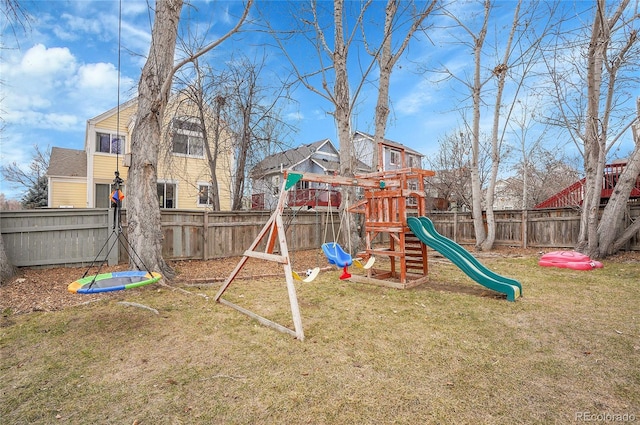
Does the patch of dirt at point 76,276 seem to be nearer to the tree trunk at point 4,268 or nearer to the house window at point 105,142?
the tree trunk at point 4,268

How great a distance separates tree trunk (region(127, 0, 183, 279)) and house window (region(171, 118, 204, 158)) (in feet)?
16.9

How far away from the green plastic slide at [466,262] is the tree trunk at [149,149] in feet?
16.0

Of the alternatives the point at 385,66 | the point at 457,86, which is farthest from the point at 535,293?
the point at 457,86

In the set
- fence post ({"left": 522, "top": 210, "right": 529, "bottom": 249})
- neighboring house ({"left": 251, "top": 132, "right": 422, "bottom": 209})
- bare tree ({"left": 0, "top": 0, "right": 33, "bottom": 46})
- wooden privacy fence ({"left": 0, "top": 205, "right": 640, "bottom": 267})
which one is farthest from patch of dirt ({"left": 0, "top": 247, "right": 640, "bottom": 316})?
neighboring house ({"left": 251, "top": 132, "right": 422, "bottom": 209})

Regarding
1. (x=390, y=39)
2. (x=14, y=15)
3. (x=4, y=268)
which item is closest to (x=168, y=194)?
(x=4, y=268)

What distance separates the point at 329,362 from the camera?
2.84 m

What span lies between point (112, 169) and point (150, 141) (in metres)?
10.3

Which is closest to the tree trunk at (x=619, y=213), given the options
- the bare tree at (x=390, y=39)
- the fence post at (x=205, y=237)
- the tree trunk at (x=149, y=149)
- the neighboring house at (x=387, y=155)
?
the bare tree at (x=390, y=39)

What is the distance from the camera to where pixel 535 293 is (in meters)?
5.28

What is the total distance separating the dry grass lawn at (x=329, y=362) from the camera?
2.13 metres

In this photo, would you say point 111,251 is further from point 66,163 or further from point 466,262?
point 66,163

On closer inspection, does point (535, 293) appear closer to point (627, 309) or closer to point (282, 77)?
point (627, 309)

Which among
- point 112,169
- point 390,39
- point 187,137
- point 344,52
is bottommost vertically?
point 112,169

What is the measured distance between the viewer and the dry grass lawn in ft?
6.99
